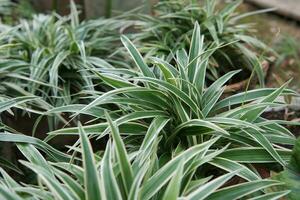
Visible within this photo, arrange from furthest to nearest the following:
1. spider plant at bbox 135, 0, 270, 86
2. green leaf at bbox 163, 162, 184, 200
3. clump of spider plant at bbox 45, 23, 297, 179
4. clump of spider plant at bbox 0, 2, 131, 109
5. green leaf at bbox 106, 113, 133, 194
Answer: spider plant at bbox 135, 0, 270, 86 < clump of spider plant at bbox 0, 2, 131, 109 < clump of spider plant at bbox 45, 23, 297, 179 < green leaf at bbox 106, 113, 133, 194 < green leaf at bbox 163, 162, 184, 200

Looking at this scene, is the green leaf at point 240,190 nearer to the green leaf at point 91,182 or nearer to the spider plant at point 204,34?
the green leaf at point 91,182

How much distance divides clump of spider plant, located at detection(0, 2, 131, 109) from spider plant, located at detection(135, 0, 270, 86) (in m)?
0.22

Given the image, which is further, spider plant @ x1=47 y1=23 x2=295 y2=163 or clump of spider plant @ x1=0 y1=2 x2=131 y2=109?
clump of spider plant @ x1=0 y1=2 x2=131 y2=109

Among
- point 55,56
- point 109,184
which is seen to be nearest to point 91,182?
point 109,184

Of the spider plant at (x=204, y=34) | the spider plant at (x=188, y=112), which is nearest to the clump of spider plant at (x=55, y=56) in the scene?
the spider plant at (x=204, y=34)

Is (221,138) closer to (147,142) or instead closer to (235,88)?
(147,142)

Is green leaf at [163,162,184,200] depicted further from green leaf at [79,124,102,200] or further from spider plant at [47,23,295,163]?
spider plant at [47,23,295,163]

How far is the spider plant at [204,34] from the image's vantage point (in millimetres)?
2486

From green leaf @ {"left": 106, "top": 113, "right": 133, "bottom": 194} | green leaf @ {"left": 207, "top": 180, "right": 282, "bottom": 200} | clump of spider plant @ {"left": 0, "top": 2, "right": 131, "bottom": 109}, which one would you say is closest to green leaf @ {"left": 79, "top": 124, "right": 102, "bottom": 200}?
green leaf @ {"left": 106, "top": 113, "right": 133, "bottom": 194}

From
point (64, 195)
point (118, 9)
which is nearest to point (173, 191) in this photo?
point (64, 195)

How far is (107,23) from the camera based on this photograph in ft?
9.11

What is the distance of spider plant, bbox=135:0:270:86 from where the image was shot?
2486mm

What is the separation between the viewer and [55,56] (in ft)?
8.13

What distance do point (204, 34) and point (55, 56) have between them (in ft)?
2.54
